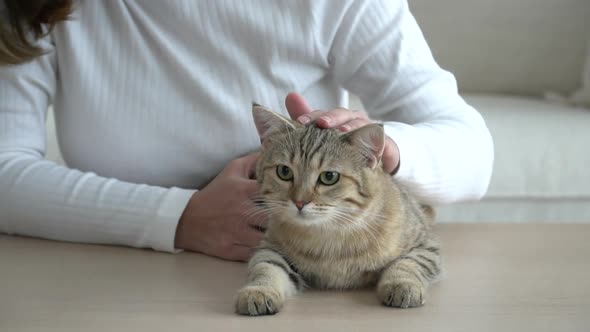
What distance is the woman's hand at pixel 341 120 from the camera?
103 centimetres

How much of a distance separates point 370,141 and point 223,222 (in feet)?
0.96

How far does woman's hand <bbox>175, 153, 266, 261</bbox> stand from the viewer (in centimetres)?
113

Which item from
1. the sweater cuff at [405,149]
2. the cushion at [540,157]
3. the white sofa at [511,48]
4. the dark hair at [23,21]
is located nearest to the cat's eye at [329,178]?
the sweater cuff at [405,149]

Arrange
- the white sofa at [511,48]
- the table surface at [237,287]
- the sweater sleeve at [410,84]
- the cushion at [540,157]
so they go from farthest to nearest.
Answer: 1. the white sofa at [511,48]
2. the cushion at [540,157]
3. the sweater sleeve at [410,84]
4. the table surface at [237,287]

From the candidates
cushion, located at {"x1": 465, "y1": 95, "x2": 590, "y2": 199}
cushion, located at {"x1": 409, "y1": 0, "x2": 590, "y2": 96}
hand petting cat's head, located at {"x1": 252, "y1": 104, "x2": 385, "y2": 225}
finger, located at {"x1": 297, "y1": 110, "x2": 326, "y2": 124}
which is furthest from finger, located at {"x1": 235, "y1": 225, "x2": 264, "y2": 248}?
cushion, located at {"x1": 409, "y1": 0, "x2": 590, "y2": 96}

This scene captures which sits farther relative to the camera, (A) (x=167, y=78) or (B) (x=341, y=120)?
(A) (x=167, y=78)

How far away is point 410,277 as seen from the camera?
3.13ft

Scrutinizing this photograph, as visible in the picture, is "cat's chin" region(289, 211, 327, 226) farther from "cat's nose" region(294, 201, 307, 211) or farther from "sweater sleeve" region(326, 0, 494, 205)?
"sweater sleeve" region(326, 0, 494, 205)

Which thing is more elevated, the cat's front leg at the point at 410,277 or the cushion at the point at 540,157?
the cat's front leg at the point at 410,277

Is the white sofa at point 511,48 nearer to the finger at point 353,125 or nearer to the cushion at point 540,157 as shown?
the cushion at point 540,157

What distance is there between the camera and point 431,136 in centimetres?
118

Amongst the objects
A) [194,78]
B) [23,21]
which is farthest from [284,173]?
[23,21]

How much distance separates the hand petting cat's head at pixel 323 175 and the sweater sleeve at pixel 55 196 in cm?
22

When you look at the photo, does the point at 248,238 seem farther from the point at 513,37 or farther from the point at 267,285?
the point at 513,37
